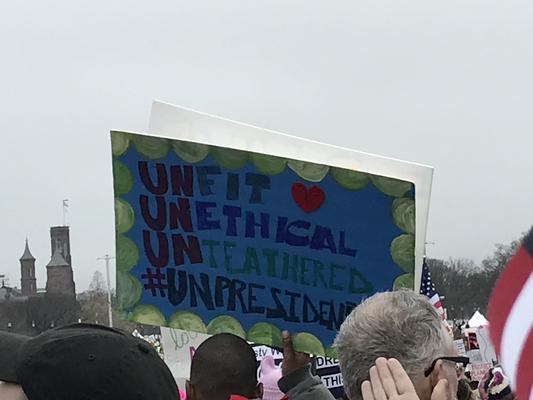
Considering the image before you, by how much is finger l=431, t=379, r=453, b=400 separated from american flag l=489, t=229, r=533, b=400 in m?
0.62

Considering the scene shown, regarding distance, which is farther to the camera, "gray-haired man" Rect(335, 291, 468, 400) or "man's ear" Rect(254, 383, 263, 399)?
"man's ear" Rect(254, 383, 263, 399)

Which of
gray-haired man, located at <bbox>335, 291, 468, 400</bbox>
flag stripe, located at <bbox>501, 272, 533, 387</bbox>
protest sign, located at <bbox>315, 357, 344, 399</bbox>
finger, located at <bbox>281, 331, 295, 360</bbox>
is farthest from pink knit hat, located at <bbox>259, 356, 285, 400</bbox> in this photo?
flag stripe, located at <bbox>501, 272, 533, 387</bbox>

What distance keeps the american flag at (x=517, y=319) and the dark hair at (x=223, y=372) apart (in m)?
1.98

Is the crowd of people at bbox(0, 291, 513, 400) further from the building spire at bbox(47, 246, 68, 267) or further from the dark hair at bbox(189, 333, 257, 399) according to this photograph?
the building spire at bbox(47, 246, 68, 267)

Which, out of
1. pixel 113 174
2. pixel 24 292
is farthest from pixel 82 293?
pixel 113 174

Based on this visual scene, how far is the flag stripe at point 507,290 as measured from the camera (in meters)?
1.89

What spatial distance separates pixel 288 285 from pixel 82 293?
129 m

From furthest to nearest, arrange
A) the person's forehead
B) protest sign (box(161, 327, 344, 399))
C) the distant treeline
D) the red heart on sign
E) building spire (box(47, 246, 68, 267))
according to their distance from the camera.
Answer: building spire (box(47, 246, 68, 267)), the distant treeline, protest sign (box(161, 327, 344, 399)), the red heart on sign, the person's forehead

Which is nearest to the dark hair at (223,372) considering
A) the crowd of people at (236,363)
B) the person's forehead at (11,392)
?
the crowd of people at (236,363)

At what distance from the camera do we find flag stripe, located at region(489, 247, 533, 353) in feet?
6.21

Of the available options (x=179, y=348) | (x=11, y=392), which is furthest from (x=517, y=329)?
(x=179, y=348)

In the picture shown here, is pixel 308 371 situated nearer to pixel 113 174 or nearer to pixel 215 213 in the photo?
pixel 215 213

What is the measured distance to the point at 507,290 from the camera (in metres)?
1.92

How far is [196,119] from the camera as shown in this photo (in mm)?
4250
